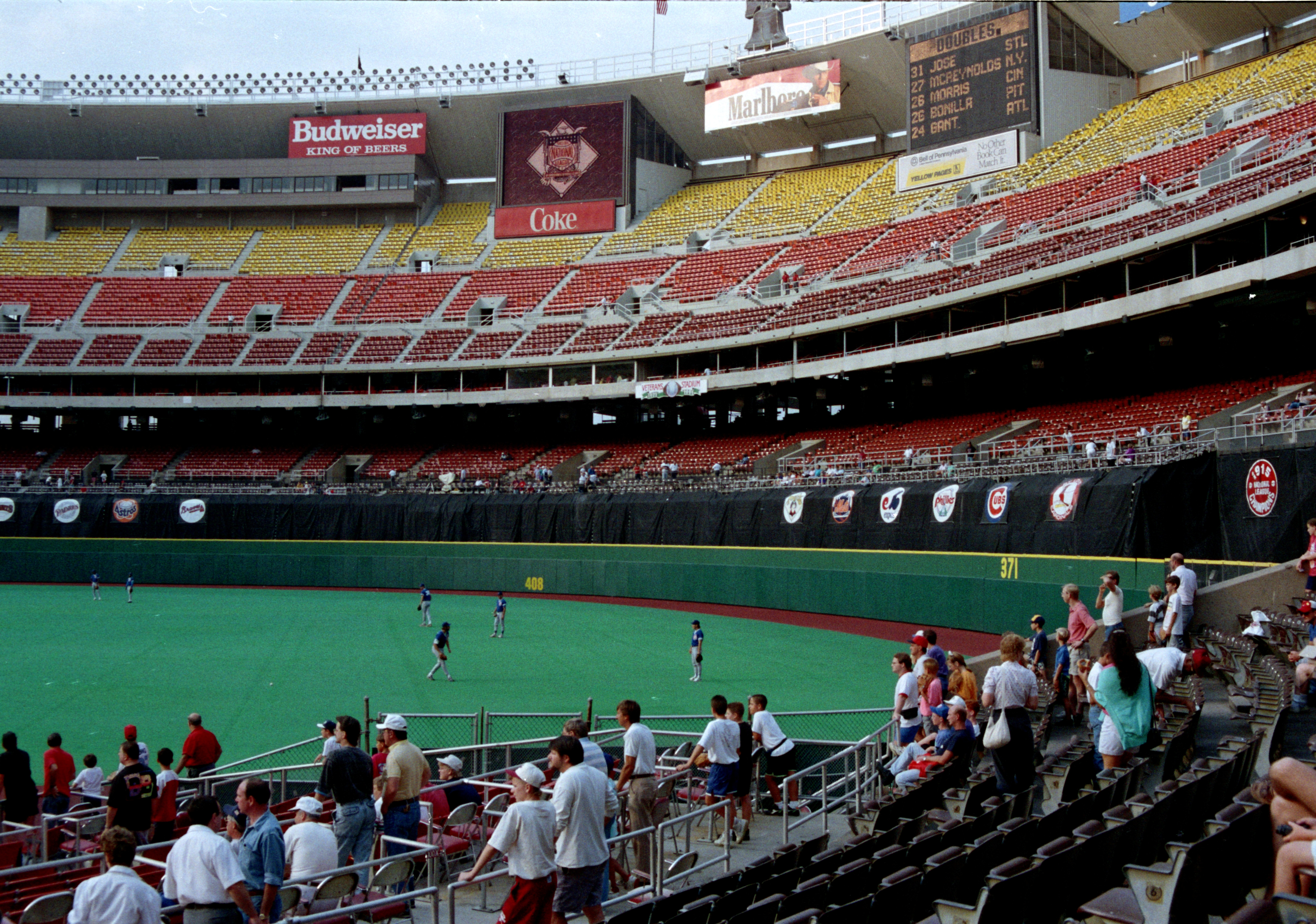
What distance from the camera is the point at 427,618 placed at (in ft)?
107

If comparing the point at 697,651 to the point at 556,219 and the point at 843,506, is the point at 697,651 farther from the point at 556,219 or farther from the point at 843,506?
the point at 556,219

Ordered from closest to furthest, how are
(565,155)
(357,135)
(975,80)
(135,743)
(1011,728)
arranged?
(1011,728) < (135,743) < (975,80) < (565,155) < (357,135)

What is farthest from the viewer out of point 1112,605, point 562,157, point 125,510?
point 562,157

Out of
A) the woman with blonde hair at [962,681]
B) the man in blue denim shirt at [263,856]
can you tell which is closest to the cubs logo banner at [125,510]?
the woman with blonde hair at [962,681]

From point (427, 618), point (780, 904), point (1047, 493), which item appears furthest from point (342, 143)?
point (780, 904)

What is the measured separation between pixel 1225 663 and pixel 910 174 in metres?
38.5

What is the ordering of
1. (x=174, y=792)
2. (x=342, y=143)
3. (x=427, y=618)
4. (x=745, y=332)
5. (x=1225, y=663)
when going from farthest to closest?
(x=342, y=143)
(x=745, y=332)
(x=427, y=618)
(x=1225, y=663)
(x=174, y=792)

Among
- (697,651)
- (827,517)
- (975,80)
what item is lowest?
(697,651)

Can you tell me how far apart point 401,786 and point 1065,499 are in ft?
72.9

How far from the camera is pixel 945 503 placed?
3127cm

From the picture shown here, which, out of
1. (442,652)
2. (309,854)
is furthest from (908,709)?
(442,652)

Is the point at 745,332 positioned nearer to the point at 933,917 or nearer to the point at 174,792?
the point at 174,792

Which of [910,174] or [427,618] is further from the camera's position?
[910,174]

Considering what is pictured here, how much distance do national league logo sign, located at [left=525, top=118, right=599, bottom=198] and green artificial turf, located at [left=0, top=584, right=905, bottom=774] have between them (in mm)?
31073
